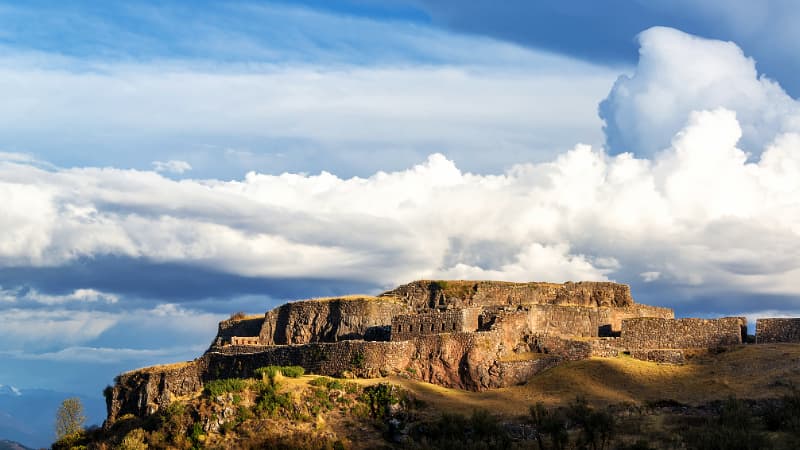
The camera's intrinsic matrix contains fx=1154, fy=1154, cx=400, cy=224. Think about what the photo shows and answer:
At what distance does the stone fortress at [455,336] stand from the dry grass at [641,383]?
1.63 metres

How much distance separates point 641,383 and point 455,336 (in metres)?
11.5

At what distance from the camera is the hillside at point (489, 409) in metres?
59.6

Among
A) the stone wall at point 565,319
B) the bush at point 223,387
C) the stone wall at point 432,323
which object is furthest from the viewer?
the stone wall at point 565,319

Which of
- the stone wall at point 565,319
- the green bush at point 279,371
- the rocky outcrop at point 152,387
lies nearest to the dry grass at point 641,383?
the green bush at point 279,371

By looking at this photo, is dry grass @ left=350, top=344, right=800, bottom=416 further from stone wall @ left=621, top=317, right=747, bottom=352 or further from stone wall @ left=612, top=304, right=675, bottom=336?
stone wall @ left=612, top=304, right=675, bottom=336

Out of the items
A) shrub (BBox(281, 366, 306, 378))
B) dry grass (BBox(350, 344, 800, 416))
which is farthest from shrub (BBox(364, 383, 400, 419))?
shrub (BBox(281, 366, 306, 378))

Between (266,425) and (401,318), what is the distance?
1451cm

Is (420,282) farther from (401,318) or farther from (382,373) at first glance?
(382,373)

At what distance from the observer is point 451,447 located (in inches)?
2276

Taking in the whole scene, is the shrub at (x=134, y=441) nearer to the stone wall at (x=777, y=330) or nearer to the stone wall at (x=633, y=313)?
the stone wall at (x=633, y=313)

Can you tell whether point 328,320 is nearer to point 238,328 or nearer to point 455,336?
point 238,328

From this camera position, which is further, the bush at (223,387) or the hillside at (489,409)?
the bush at (223,387)

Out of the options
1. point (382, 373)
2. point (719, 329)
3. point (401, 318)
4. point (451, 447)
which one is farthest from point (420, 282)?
point (451, 447)

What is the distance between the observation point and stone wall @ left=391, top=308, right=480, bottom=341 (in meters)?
72.8
